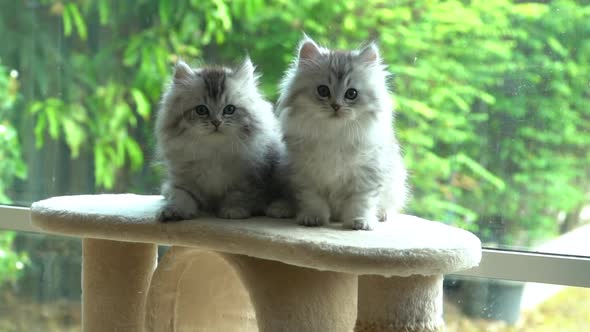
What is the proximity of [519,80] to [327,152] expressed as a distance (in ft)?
2.70

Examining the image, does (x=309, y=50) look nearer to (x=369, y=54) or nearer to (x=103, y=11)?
(x=369, y=54)

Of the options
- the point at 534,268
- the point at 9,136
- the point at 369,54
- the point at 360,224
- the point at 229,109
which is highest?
the point at 369,54

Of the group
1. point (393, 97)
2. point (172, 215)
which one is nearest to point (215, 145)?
point (172, 215)

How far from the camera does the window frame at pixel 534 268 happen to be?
206cm

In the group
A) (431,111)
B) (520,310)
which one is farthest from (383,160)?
(520,310)

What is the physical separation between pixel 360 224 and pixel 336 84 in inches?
13.0

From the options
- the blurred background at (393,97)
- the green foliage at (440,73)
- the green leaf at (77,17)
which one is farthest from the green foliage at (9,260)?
the green leaf at (77,17)

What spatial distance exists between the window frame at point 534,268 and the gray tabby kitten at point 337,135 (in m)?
0.59

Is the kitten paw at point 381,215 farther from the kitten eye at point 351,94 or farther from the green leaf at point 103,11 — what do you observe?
the green leaf at point 103,11

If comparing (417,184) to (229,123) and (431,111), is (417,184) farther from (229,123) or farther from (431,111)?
(229,123)

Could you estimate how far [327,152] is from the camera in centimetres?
169

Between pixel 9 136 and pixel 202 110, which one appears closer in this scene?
pixel 202 110

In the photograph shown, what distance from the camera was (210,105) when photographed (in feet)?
5.75

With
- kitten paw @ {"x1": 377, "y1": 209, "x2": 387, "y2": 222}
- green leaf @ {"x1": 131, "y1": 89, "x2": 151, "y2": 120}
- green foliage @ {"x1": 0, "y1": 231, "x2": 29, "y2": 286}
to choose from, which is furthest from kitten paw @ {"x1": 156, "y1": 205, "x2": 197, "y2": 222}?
green foliage @ {"x1": 0, "y1": 231, "x2": 29, "y2": 286}
